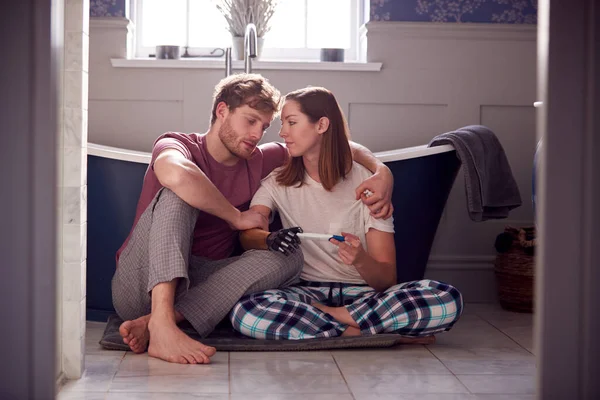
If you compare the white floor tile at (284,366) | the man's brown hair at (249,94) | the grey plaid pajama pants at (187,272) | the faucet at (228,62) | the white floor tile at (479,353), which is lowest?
the white floor tile at (479,353)

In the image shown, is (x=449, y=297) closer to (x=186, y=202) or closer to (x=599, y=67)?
(x=186, y=202)

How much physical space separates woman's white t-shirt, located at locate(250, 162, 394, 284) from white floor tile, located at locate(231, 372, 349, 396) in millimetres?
601

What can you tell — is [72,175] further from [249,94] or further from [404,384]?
[404,384]

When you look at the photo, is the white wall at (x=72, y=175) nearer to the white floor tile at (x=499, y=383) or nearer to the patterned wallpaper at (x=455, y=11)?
the white floor tile at (x=499, y=383)

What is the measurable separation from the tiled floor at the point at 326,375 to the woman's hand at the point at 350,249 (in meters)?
0.27

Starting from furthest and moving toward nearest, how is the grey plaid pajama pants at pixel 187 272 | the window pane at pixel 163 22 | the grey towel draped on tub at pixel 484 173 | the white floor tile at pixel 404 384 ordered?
the window pane at pixel 163 22, the grey towel draped on tub at pixel 484 173, the grey plaid pajama pants at pixel 187 272, the white floor tile at pixel 404 384

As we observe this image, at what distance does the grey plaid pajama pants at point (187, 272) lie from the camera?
2.37m

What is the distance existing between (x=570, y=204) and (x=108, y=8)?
9.09ft

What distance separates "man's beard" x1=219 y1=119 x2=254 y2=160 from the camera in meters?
2.66

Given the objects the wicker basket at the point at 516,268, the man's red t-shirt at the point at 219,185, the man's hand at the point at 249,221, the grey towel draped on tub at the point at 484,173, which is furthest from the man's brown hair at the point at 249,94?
the wicker basket at the point at 516,268

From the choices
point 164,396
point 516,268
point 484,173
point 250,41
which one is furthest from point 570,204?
point 250,41

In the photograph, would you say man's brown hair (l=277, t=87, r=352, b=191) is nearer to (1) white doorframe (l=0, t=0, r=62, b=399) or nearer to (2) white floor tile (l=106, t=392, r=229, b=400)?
(2) white floor tile (l=106, t=392, r=229, b=400)

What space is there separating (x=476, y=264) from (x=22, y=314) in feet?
8.68

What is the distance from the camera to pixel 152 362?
2.23 metres
